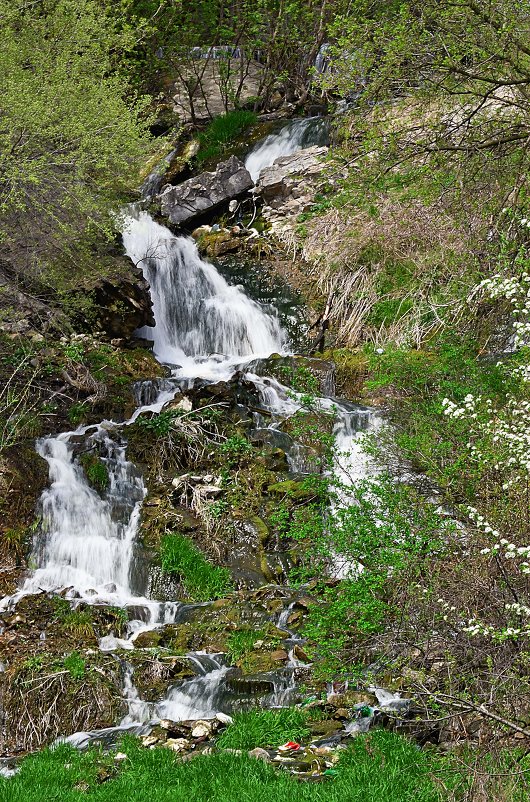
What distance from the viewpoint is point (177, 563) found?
956 centimetres

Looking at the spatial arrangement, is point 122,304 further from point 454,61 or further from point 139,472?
point 454,61

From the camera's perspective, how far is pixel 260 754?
5.96 metres

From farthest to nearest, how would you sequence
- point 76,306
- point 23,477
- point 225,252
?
point 225,252 < point 76,306 < point 23,477

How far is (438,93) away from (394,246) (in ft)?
21.3

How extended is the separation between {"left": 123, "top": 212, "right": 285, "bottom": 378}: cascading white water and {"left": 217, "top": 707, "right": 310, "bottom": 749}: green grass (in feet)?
26.8

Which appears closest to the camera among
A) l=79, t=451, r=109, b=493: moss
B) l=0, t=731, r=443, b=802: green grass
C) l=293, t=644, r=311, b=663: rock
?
l=0, t=731, r=443, b=802: green grass

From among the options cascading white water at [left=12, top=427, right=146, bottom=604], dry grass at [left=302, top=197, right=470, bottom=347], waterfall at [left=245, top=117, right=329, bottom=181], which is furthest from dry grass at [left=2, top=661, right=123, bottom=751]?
waterfall at [left=245, top=117, right=329, bottom=181]

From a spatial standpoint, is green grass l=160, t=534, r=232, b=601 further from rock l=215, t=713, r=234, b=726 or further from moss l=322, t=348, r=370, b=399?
moss l=322, t=348, r=370, b=399

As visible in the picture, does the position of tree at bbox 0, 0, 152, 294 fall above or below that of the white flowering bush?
above

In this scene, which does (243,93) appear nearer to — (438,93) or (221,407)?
(221,407)

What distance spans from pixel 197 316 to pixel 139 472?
222 inches

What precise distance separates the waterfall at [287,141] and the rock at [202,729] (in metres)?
15.2

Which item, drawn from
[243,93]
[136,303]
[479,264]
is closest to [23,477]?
[136,303]

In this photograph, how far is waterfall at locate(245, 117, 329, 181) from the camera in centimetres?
2003
